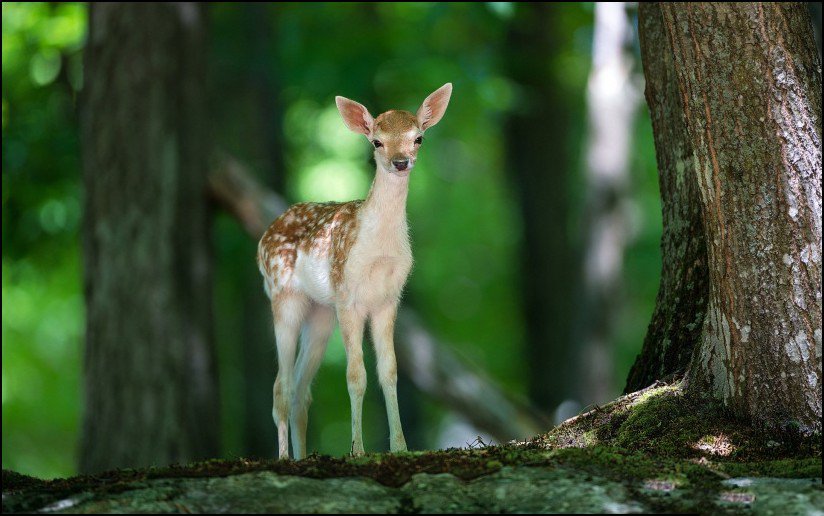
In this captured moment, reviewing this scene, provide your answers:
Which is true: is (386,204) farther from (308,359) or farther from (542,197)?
(542,197)

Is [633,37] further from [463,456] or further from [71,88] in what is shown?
[463,456]

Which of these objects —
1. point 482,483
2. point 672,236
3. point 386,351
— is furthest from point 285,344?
point 482,483

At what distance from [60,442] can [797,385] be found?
23.8 meters

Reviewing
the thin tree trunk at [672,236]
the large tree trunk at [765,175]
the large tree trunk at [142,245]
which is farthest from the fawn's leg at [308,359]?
the large tree trunk at [142,245]

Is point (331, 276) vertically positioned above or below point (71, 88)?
below

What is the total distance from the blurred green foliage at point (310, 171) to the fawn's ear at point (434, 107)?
632mm

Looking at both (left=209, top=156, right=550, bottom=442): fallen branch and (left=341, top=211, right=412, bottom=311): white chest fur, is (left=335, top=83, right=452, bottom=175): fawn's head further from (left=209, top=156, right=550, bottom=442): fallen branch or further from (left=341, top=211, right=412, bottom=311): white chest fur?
(left=209, top=156, right=550, bottom=442): fallen branch

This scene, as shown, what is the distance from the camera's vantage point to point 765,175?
17.7ft

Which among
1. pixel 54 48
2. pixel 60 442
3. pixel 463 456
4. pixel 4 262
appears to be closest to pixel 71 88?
pixel 54 48

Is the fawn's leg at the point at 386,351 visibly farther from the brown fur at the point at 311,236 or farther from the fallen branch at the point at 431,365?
the fallen branch at the point at 431,365

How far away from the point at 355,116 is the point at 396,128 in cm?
44

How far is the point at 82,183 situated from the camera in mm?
10727

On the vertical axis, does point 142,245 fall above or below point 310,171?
below

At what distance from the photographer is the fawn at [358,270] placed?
6617 mm
